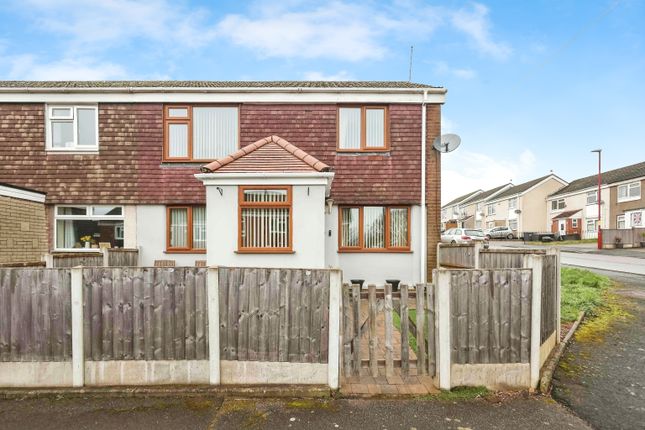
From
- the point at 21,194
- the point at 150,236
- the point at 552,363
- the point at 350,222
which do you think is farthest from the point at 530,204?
the point at 21,194

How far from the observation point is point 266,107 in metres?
10.0

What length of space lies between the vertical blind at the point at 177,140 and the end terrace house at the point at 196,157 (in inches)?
1.2

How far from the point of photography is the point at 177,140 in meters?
9.98

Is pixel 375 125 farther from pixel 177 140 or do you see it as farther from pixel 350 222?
pixel 177 140

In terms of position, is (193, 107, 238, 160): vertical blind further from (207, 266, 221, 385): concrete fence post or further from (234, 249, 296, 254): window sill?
(207, 266, 221, 385): concrete fence post

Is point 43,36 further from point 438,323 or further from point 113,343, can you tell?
point 438,323

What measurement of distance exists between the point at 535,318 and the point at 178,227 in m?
9.19

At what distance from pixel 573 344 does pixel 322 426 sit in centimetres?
483

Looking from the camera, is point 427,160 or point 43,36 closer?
point 427,160

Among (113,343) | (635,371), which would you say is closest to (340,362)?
(113,343)

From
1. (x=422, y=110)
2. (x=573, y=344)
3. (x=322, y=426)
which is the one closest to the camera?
(x=322, y=426)

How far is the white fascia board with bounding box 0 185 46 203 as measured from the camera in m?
7.92

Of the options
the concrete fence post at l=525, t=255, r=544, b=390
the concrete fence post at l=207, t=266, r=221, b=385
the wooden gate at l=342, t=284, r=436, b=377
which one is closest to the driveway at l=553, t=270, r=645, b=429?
the concrete fence post at l=525, t=255, r=544, b=390

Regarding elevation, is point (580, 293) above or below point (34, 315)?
below
